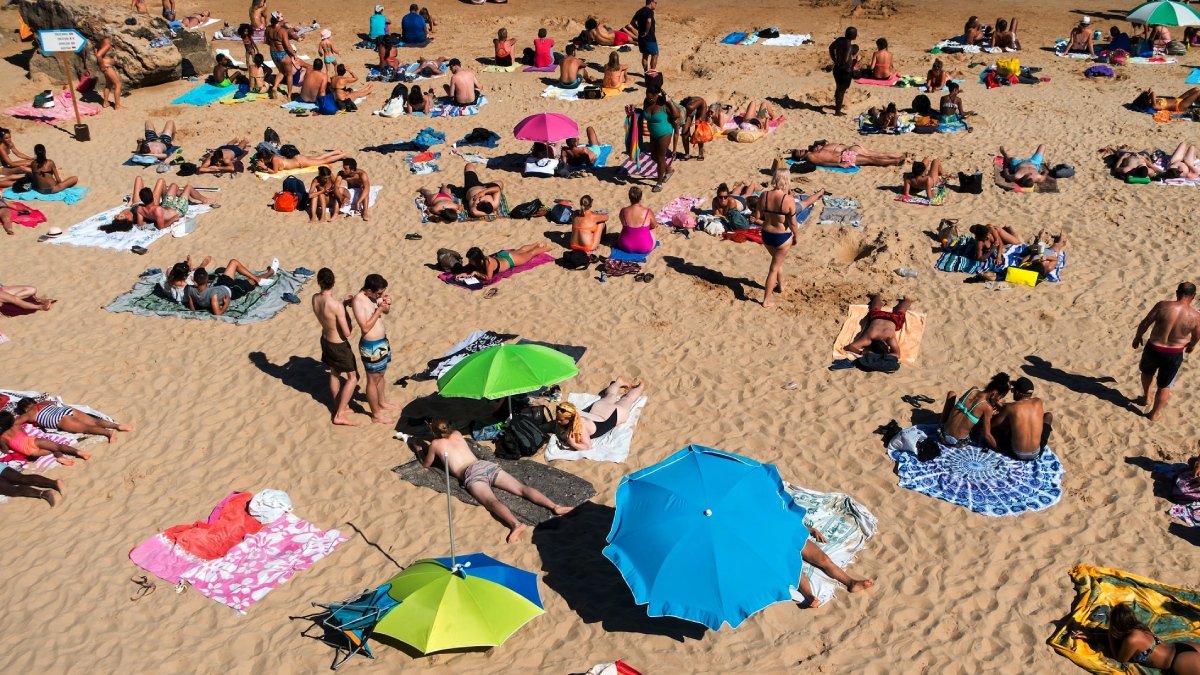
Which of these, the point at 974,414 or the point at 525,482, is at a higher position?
the point at 974,414

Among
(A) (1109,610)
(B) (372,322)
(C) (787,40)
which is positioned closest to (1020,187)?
(A) (1109,610)

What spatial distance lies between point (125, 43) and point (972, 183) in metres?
18.1

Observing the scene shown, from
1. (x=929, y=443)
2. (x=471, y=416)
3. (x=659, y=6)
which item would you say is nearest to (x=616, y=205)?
(x=471, y=416)

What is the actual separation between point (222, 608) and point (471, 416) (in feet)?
10.9

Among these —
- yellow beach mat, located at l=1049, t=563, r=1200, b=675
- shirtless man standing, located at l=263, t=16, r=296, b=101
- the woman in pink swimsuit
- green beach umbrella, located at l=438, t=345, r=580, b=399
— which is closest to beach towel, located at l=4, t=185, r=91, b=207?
shirtless man standing, located at l=263, t=16, r=296, b=101

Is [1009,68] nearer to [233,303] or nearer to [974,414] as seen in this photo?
[974,414]

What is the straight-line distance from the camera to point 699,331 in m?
11.6

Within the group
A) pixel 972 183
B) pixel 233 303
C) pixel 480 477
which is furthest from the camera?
pixel 972 183

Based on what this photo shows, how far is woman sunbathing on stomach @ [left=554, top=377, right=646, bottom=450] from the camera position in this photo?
9344mm

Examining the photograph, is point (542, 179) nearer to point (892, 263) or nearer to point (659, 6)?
point (892, 263)

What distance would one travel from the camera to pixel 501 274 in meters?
13.0

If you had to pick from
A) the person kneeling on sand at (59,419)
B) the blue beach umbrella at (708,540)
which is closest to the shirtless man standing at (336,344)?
the person kneeling on sand at (59,419)

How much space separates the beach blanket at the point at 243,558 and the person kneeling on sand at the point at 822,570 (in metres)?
4.07

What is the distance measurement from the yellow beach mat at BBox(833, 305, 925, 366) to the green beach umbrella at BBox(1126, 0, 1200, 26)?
13554 millimetres
